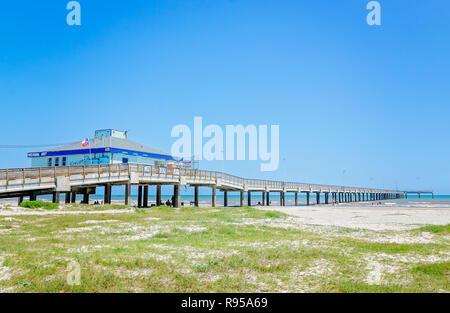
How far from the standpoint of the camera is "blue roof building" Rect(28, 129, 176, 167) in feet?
151

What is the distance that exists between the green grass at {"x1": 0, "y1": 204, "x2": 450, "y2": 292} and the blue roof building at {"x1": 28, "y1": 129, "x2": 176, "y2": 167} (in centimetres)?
2958

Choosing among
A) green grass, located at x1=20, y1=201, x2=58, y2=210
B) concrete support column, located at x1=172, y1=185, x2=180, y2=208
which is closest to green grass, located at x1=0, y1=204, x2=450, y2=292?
green grass, located at x1=20, y1=201, x2=58, y2=210

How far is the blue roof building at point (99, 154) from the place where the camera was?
46.0 m

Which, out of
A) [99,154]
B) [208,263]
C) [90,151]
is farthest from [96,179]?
[208,263]

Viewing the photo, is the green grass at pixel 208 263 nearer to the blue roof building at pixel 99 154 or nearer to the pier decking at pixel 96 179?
the pier decking at pixel 96 179

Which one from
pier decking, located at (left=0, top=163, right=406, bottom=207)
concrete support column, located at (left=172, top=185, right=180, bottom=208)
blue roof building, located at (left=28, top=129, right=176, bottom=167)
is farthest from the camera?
blue roof building, located at (left=28, top=129, right=176, bottom=167)

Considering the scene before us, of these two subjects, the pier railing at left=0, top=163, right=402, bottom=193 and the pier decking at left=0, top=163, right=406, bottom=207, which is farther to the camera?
the pier decking at left=0, top=163, right=406, bottom=207

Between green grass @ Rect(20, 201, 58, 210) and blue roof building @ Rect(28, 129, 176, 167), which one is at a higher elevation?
blue roof building @ Rect(28, 129, 176, 167)

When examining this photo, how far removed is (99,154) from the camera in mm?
46094

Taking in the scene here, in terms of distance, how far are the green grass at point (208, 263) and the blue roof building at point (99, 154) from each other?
1165 inches

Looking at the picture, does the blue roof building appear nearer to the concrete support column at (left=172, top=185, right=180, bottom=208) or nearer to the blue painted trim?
the blue painted trim

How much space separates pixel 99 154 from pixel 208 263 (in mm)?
39280

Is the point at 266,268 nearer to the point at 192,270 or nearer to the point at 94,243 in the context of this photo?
the point at 192,270

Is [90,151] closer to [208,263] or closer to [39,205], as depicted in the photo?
[39,205]
